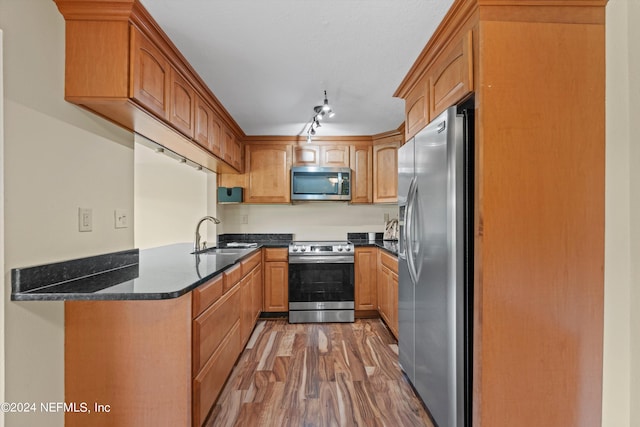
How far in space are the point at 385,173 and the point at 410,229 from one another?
182 centimetres

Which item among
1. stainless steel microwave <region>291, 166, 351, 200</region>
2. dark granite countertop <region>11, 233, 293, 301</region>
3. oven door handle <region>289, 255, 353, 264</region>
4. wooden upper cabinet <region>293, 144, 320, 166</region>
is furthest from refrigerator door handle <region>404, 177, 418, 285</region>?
wooden upper cabinet <region>293, 144, 320, 166</region>

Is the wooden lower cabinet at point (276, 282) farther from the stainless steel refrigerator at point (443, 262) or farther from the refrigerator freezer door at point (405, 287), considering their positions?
the stainless steel refrigerator at point (443, 262)

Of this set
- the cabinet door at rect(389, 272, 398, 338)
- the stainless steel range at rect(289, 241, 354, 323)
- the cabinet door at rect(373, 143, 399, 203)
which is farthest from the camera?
the cabinet door at rect(373, 143, 399, 203)

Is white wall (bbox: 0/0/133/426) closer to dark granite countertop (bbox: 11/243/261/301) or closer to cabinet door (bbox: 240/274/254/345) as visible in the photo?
dark granite countertop (bbox: 11/243/261/301)

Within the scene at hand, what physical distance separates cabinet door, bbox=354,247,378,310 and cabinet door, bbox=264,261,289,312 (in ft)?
2.66

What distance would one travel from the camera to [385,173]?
3.61 metres

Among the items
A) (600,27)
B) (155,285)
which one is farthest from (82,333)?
(600,27)

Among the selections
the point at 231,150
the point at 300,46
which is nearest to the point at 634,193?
the point at 300,46

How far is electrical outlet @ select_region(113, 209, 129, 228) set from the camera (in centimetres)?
173

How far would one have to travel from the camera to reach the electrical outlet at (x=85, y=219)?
1.48 m

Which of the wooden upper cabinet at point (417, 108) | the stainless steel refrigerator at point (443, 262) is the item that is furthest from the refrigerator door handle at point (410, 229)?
the wooden upper cabinet at point (417, 108)

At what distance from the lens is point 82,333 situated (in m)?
1.39

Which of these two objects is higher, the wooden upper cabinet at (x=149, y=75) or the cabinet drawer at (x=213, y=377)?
the wooden upper cabinet at (x=149, y=75)

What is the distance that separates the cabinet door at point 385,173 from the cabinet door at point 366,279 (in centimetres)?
67
